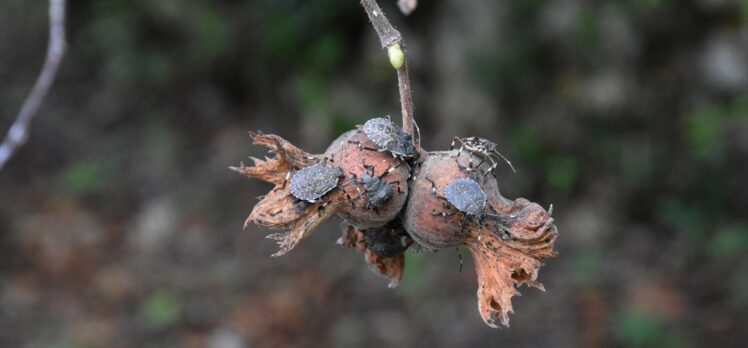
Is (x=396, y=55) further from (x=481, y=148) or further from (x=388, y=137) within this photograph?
(x=481, y=148)

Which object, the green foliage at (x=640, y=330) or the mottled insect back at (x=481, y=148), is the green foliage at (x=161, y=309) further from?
the mottled insect back at (x=481, y=148)

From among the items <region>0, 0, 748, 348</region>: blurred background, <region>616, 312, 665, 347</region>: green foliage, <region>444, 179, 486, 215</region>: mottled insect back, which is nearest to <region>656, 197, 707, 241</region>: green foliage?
<region>0, 0, 748, 348</region>: blurred background

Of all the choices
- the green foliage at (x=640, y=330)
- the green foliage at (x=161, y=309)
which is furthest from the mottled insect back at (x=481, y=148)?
the green foliage at (x=161, y=309)

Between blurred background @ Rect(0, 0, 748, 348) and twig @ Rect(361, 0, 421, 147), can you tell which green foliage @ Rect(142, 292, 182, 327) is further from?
twig @ Rect(361, 0, 421, 147)

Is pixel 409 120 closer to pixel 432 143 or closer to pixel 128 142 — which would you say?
pixel 432 143

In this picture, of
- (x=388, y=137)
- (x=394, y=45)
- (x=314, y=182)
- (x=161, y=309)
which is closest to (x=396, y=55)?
(x=394, y=45)

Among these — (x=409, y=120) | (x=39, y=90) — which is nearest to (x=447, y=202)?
(x=409, y=120)
